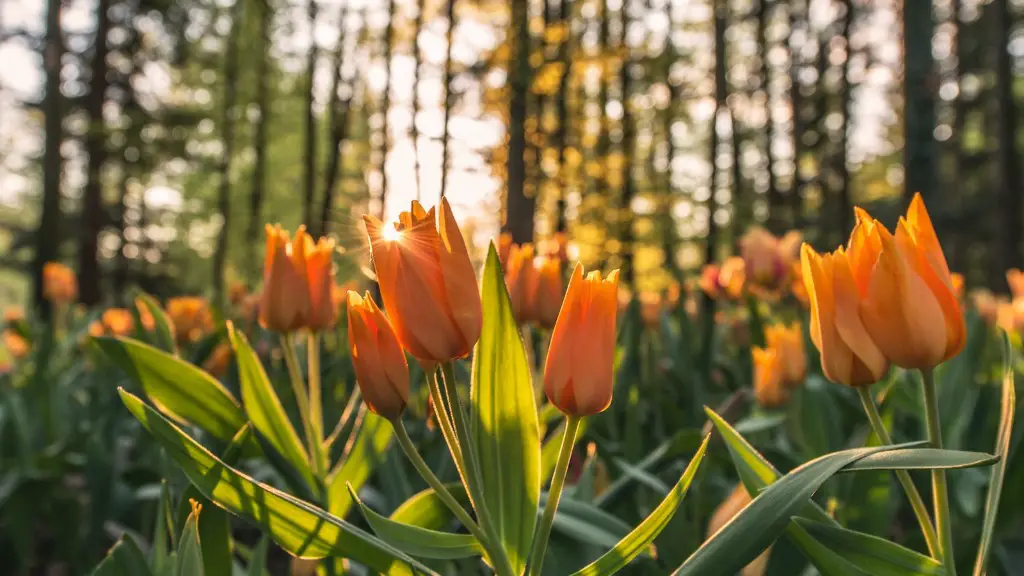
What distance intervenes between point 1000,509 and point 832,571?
740 mm

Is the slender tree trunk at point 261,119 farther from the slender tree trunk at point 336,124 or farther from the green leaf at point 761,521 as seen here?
the green leaf at point 761,521

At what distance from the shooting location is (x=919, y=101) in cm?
548

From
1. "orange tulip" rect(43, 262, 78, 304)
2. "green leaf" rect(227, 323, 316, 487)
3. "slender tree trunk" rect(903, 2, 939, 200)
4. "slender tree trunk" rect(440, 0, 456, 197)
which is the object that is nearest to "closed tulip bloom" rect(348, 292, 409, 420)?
"green leaf" rect(227, 323, 316, 487)

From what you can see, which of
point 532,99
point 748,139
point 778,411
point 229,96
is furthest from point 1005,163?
point 229,96

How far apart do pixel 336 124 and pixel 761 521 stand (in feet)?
49.7

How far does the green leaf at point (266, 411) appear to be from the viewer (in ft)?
3.50

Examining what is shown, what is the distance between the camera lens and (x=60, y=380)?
9.15 feet

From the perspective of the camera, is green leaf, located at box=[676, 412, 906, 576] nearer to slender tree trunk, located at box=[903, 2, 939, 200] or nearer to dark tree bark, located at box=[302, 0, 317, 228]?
slender tree trunk, located at box=[903, 2, 939, 200]

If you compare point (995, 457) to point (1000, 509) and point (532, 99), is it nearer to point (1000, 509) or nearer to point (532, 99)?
point (1000, 509)

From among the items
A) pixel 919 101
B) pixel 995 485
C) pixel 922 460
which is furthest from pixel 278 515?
pixel 919 101

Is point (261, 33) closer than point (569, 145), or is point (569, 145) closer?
point (569, 145)

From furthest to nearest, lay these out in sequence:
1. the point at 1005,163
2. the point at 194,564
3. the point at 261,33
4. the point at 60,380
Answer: the point at 261,33 < the point at 1005,163 < the point at 60,380 < the point at 194,564

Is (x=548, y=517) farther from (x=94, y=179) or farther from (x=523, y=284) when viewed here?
(x=94, y=179)

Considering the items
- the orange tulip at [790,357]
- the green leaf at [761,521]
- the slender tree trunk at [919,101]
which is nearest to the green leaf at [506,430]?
the green leaf at [761,521]
